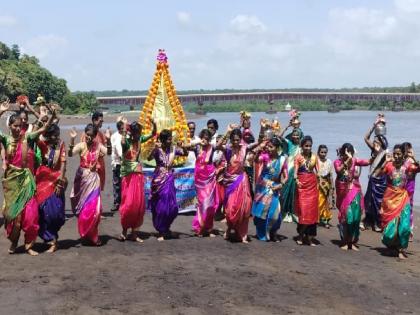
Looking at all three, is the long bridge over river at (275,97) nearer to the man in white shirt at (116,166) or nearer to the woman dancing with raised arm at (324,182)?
the man in white shirt at (116,166)

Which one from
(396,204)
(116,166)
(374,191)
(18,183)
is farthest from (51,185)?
(374,191)

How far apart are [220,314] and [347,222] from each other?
351 cm

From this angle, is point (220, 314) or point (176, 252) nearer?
point (220, 314)

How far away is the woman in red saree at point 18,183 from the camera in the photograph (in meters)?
7.41

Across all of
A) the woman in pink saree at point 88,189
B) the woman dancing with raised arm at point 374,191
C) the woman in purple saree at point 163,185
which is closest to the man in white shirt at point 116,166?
the woman in purple saree at point 163,185

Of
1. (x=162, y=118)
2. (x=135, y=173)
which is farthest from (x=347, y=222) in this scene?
(x=162, y=118)

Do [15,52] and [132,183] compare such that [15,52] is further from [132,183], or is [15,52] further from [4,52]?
[132,183]

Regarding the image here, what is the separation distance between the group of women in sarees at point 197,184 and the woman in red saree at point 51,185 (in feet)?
0.04

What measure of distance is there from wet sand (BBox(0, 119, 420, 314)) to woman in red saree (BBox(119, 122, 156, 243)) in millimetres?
387

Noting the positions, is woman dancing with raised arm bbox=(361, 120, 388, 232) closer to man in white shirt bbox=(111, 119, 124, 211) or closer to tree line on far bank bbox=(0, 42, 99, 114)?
man in white shirt bbox=(111, 119, 124, 211)

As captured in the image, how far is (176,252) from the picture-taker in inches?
315

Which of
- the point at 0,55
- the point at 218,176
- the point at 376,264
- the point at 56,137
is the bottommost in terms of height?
the point at 376,264

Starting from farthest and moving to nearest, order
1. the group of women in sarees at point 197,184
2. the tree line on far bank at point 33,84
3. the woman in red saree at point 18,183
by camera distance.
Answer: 1. the tree line on far bank at point 33,84
2. the group of women in sarees at point 197,184
3. the woman in red saree at point 18,183

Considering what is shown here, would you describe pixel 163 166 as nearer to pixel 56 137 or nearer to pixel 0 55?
pixel 56 137
